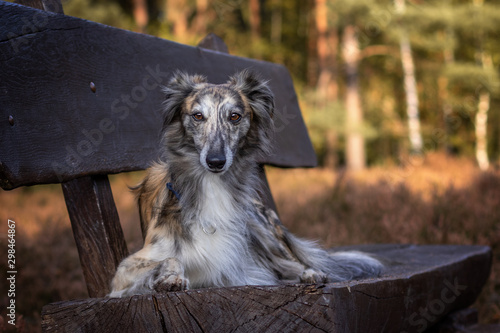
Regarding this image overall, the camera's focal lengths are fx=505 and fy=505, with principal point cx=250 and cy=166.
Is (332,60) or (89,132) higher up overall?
(332,60)

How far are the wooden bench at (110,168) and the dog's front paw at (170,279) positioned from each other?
0.20m

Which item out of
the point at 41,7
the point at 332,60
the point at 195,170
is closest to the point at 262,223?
the point at 195,170

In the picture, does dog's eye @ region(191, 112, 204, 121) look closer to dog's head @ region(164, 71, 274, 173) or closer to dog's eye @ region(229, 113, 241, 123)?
dog's head @ region(164, 71, 274, 173)

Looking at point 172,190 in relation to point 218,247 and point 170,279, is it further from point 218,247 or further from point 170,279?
point 170,279

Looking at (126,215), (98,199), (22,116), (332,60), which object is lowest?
(126,215)

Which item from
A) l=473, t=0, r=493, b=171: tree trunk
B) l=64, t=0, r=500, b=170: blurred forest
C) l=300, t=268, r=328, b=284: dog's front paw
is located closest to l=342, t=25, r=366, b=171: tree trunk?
l=64, t=0, r=500, b=170: blurred forest

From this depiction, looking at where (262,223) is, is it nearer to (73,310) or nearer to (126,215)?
(73,310)

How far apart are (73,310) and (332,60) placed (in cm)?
2150

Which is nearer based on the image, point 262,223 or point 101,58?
point 101,58

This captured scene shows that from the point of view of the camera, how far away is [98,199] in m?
3.14

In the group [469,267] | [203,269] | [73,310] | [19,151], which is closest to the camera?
[73,310]

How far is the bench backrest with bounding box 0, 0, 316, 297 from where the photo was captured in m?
2.63

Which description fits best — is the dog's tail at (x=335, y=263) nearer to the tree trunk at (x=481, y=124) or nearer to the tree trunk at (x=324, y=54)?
the tree trunk at (x=324, y=54)

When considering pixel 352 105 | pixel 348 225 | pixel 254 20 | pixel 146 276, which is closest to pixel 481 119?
pixel 352 105
